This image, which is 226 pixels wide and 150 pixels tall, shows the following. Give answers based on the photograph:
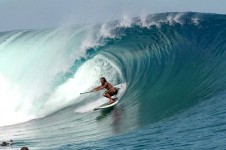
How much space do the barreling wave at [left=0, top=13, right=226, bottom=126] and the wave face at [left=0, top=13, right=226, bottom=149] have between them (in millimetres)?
41

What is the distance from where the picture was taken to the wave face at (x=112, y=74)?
50.0 ft

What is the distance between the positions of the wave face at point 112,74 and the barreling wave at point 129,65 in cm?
4

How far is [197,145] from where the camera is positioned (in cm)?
1019

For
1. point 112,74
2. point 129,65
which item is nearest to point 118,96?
point 112,74

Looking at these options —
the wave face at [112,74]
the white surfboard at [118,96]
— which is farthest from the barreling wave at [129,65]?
the white surfboard at [118,96]

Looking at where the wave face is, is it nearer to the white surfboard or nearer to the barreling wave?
the barreling wave

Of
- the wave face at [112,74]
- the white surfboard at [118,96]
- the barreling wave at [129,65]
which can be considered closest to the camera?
the wave face at [112,74]

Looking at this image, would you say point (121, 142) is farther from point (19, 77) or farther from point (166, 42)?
point (19, 77)

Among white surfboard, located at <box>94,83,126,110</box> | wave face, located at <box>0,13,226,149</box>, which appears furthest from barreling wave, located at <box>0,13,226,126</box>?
white surfboard, located at <box>94,83,126,110</box>

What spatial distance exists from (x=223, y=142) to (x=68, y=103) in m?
11.0

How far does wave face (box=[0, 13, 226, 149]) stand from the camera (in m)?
15.2

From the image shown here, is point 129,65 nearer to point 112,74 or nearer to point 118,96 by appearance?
point 112,74

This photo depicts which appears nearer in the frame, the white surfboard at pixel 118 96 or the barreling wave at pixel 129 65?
the barreling wave at pixel 129 65

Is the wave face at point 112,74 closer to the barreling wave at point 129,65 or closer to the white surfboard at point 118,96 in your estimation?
the barreling wave at point 129,65
